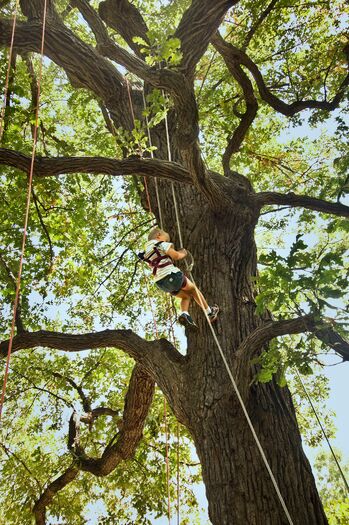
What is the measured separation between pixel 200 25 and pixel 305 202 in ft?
6.09

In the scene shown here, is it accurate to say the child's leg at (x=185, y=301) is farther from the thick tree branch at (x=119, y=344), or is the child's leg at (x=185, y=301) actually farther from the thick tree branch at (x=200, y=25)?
the thick tree branch at (x=200, y=25)

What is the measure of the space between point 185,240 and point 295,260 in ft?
7.08

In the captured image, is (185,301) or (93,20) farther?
(93,20)

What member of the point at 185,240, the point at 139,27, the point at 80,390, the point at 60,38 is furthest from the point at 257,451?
the point at 139,27

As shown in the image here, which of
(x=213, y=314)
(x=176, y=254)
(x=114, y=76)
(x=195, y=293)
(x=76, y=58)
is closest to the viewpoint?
(x=213, y=314)

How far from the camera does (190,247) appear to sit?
4414 mm

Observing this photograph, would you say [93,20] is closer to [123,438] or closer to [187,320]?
[187,320]

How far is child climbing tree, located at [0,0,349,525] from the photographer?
2.86m

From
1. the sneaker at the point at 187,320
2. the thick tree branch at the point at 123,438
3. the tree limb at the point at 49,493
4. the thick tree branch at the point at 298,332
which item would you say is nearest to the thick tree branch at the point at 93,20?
the sneaker at the point at 187,320

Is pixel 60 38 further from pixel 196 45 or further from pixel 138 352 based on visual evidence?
pixel 138 352

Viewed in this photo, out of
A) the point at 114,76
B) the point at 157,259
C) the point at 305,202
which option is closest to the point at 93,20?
the point at 114,76

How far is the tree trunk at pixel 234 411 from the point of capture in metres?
2.82

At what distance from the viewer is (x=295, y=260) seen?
241 cm

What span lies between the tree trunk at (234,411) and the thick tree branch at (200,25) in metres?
1.59
